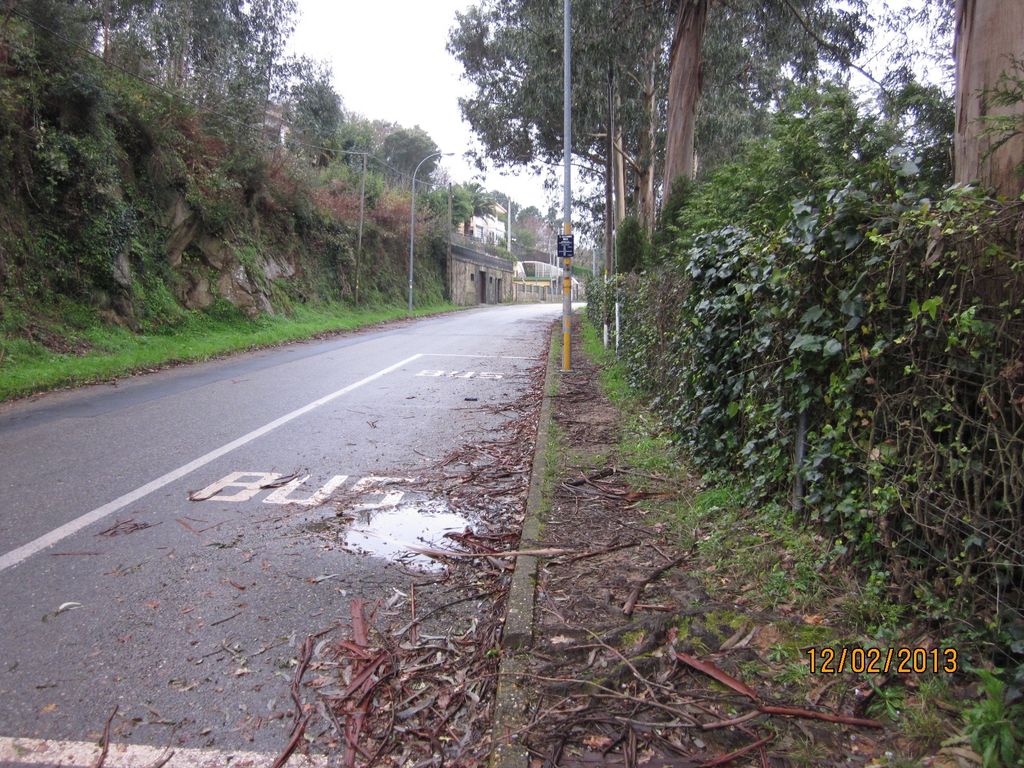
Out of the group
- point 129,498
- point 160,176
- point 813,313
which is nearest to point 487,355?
point 160,176

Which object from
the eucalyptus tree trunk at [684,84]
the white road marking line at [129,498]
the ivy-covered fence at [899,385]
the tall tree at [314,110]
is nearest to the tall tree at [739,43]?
the eucalyptus tree trunk at [684,84]

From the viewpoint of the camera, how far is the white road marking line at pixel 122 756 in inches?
99.4

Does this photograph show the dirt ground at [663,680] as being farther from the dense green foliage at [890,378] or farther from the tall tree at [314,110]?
the tall tree at [314,110]

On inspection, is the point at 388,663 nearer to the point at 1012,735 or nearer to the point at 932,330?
the point at 1012,735

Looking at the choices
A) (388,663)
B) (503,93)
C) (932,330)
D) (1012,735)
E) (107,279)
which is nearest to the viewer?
(1012,735)

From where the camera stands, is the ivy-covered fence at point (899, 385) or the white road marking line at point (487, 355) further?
the white road marking line at point (487, 355)

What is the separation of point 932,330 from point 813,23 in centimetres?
1628

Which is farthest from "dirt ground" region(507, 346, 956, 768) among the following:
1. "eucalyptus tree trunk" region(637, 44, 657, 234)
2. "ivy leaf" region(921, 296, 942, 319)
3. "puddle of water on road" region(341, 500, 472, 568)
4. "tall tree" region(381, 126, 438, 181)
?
"tall tree" region(381, 126, 438, 181)

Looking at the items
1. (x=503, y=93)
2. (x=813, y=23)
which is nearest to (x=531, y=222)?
(x=503, y=93)

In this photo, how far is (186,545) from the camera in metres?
4.53

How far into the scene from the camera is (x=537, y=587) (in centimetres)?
389

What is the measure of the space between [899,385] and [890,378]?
0.07m

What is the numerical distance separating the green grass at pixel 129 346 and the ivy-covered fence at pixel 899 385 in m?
10.2
